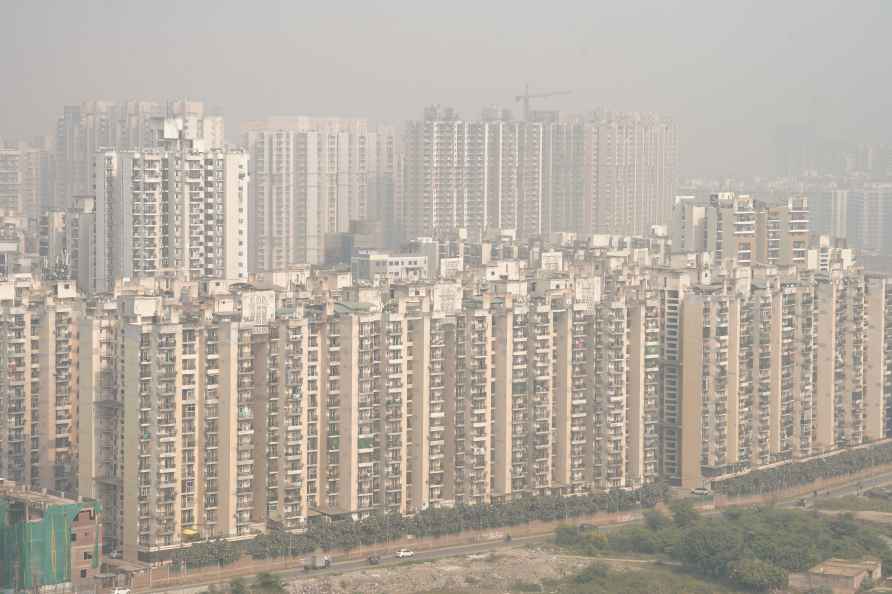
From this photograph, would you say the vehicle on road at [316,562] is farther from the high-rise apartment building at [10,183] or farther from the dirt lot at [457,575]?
the high-rise apartment building at [10,183]

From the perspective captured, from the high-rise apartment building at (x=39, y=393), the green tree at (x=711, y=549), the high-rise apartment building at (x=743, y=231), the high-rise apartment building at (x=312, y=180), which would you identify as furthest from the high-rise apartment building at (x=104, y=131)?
the green tree at (x=711, y=549)

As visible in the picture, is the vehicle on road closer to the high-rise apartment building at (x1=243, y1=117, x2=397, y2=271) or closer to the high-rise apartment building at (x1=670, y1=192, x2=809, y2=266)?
the high-rise apartment building at (x1=670, y1=192, x2=809, y2=266)

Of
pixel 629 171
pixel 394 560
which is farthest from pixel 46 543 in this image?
pixel 629 171

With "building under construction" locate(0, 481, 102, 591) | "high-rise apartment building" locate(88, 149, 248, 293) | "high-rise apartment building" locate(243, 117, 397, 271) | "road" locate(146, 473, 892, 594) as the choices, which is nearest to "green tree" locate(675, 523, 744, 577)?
"road" locate(146, 473, 892, 594)

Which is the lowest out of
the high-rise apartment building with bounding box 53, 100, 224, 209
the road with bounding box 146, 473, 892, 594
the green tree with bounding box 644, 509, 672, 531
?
the road with bounding box 146, 473, 892, 594

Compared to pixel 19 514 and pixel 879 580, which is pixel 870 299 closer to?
pixel 879 580
